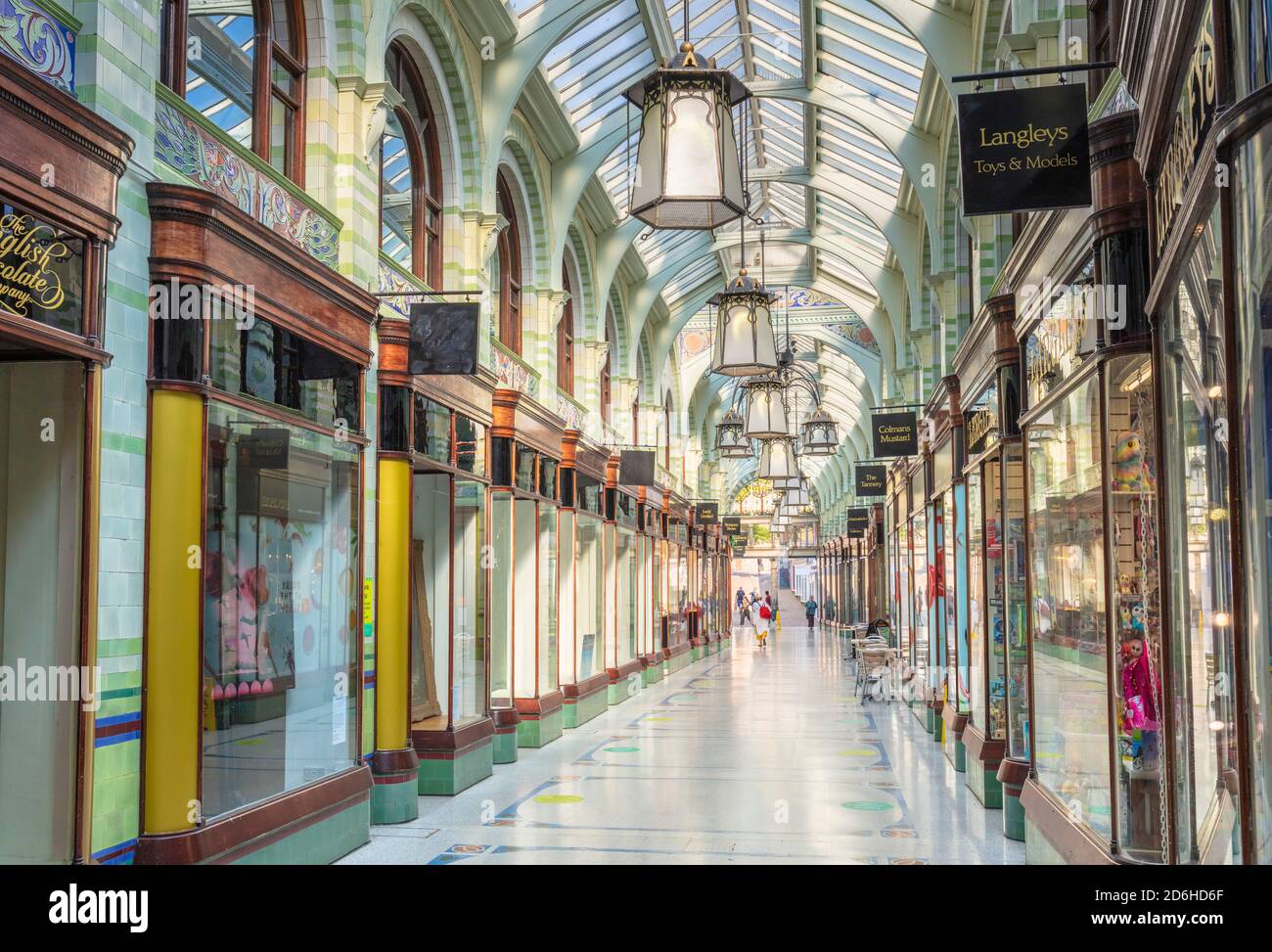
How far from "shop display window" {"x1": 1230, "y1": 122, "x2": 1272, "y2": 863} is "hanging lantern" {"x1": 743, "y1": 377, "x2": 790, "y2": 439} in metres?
14.1

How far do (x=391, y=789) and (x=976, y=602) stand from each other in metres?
5.53

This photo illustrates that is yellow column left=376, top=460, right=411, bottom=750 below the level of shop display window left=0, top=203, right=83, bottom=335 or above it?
below

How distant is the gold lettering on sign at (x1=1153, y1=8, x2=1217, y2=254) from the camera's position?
320 cm

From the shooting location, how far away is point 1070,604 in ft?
21.0

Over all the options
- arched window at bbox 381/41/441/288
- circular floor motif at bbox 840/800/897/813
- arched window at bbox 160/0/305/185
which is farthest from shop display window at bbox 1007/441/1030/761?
arched window at bbox 160/0/305/185

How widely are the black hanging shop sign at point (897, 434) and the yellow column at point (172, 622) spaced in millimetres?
10416

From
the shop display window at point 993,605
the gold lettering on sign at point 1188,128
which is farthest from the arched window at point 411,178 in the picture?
the gold lettering on sign at point 1188,128

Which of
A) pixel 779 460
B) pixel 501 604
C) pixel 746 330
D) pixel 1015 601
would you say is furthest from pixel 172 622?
pixel 779 460

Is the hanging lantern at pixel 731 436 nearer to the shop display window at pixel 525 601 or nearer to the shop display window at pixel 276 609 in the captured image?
the shop display window at pixel 525 601

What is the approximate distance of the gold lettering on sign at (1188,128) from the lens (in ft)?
10.5

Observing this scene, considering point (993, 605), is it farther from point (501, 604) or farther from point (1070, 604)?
point (501, 604)

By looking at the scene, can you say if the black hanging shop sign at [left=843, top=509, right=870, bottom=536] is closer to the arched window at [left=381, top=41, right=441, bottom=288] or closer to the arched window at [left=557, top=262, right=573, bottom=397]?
the arched window at [left=557, top=262, right=573, bottom=397]

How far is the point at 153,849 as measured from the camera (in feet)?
18.3

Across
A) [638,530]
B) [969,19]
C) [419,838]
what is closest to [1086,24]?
[969,19]
